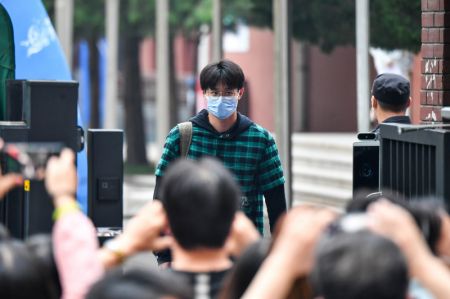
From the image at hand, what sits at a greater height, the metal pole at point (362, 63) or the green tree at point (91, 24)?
the green tree at point (91, 24)

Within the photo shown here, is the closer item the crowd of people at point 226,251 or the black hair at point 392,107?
the crowd of people at point 226,251

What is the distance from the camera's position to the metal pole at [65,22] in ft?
54.7

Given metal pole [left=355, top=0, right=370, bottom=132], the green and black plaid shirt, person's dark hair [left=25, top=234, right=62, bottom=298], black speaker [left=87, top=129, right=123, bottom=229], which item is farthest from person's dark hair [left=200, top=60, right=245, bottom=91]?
metal pole [left=355, top=0, right=370, bottom=132]

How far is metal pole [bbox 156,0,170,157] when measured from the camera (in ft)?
54.9

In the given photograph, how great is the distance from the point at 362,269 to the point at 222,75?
3682 millimetres

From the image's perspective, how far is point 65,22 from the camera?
16984 mm

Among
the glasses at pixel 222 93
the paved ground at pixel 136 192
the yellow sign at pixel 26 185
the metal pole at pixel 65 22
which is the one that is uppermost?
the metal pole at pixel 65 22

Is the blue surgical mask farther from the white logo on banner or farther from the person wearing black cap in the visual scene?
the white logo on banner

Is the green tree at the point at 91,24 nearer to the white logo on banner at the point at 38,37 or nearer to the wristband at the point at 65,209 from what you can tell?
the white logo on banner at the point at 38,37

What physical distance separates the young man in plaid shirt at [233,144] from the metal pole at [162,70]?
9787 mm

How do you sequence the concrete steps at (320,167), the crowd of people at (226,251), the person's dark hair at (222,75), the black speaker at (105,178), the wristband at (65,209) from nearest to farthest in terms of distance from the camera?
the crowd of people at (226,251) → the wristband at (65,209) → the black speaker at (105,178) → the person's dark hair at (222,75) → the concrete steps at (320,167)

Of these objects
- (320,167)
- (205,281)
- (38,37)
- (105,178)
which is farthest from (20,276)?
(320,167)

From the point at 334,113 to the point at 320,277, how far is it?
10084 mm

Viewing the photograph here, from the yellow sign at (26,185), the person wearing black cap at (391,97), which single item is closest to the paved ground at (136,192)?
the person wearing black cap at (391,97)
